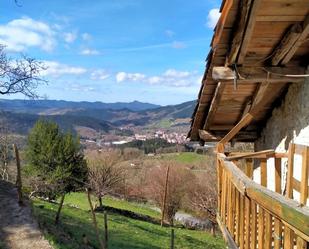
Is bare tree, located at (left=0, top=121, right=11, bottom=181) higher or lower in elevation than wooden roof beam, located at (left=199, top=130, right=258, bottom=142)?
lower

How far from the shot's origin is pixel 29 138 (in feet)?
120

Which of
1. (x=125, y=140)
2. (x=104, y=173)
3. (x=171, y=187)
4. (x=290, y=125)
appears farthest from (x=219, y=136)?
(x=125, y=140)

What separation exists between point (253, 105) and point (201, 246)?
18.6m

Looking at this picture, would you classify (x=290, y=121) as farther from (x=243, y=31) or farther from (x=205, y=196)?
(x=205, y=196)

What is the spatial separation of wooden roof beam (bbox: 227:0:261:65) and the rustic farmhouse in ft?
0.04

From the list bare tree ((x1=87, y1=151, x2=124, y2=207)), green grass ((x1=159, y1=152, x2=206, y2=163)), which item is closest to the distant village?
green grass ((x1=159, y1=152, x2=206, y2=163))

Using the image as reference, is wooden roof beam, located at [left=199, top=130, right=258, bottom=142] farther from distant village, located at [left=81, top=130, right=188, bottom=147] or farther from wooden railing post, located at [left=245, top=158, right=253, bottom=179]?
distant village, located at [left=81, top=130, right=188, bottom=147]

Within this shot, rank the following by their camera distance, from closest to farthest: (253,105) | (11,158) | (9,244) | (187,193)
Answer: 1. (253,105)
2. (9,244)
3. (11,158)
4. (187,193)

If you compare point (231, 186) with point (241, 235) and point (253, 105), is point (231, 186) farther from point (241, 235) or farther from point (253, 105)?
point (253, 105)

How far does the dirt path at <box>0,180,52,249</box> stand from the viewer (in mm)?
11047

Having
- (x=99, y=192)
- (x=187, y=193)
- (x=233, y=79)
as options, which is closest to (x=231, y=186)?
(x=233, y=79)

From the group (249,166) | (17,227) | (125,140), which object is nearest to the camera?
(249,166)

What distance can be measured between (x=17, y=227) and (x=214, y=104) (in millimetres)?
7366

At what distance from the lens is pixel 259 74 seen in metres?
6.16
